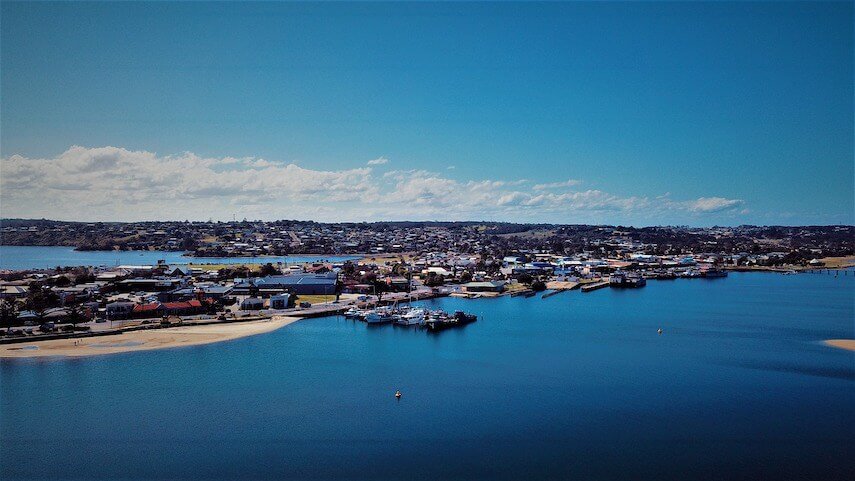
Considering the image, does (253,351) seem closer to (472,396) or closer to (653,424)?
(472,396)

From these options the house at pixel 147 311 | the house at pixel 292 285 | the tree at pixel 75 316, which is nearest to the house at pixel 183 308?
the house at pixel 147 311

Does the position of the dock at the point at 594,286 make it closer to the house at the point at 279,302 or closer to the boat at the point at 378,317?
the boat at the point at 378,317

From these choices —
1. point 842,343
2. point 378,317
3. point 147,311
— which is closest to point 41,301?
point 147,311

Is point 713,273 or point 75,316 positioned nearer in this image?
point 75,316

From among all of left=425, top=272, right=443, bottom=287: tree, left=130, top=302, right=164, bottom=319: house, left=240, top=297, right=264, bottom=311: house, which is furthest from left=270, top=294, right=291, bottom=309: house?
left=425, top=272, right=443, bottom=287: tree

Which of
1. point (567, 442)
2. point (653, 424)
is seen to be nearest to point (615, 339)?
point (653, 424)

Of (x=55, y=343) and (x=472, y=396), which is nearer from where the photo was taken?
(x=472, y=396)

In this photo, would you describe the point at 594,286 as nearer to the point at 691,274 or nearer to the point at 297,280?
the point at 691,274

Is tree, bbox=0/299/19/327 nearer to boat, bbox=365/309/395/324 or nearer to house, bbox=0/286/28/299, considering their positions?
house, bbox=0/286/28/299
